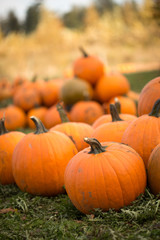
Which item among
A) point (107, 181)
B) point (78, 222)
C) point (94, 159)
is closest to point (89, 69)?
point (94, 159)

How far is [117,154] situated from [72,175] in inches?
13.9

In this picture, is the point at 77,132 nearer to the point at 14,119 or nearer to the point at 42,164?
the point at 42,164

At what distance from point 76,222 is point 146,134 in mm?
834

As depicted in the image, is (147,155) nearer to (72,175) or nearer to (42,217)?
(72,175)

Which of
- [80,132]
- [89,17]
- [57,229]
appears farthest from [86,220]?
[89,17]

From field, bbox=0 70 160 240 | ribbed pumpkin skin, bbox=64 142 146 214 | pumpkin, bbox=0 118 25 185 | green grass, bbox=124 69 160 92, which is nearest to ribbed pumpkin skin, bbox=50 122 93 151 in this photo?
pumpkin, bbox=0 118 25 185

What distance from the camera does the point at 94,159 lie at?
2.07 metres

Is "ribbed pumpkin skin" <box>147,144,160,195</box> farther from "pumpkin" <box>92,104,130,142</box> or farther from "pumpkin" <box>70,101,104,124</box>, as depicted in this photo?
"pumpkin" <box>70,101,104,124</box>

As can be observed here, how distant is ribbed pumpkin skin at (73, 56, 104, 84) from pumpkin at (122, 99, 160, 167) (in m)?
3.67

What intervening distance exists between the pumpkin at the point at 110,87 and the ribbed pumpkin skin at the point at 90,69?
0.16m

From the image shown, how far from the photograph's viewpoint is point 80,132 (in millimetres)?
3197

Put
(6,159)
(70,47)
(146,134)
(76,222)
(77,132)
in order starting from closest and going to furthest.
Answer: (76,222), (146,134), (6,159), (77,132), (70,47)

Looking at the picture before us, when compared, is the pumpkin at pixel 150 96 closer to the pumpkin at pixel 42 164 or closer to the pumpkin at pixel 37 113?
the pumpkin at pixel 42 164

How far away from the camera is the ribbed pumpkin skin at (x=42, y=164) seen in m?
2.61
